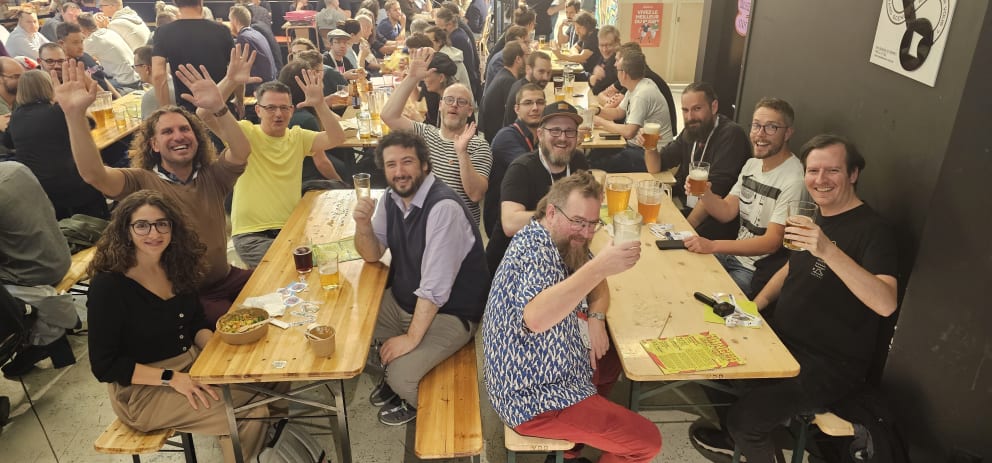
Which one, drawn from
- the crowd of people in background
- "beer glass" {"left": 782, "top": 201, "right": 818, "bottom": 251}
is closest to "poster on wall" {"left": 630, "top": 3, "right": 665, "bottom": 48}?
the crowd of people in background

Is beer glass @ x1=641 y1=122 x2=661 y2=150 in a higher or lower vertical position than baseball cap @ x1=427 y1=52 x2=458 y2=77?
lower

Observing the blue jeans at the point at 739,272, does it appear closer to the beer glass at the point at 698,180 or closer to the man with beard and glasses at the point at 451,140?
the beer glass at the point at 698,180

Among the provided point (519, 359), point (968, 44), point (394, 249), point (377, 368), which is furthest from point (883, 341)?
point (377, 368)

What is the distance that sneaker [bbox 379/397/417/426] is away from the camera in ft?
10.7

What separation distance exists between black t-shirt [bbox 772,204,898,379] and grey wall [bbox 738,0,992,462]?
16 cm

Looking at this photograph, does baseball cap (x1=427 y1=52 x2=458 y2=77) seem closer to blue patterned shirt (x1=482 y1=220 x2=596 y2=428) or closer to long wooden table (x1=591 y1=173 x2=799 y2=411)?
long wooden table (x1=591 y1=173 x2=799 y2=411)

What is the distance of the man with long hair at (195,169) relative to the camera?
10.3ft

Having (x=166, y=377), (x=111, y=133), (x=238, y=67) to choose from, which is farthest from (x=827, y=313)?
(x=111, y=133)

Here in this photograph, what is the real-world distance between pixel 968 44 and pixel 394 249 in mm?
2515

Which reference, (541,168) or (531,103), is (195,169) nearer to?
(541,168)

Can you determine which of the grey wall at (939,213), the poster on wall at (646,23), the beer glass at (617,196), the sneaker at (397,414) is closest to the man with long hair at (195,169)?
the sneaker at (397,414)

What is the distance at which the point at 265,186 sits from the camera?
3.90m

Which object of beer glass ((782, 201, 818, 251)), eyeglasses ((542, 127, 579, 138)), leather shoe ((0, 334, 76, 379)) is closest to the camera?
beer glass ((782, 201, 818, 251))

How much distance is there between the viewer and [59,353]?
3730mm
